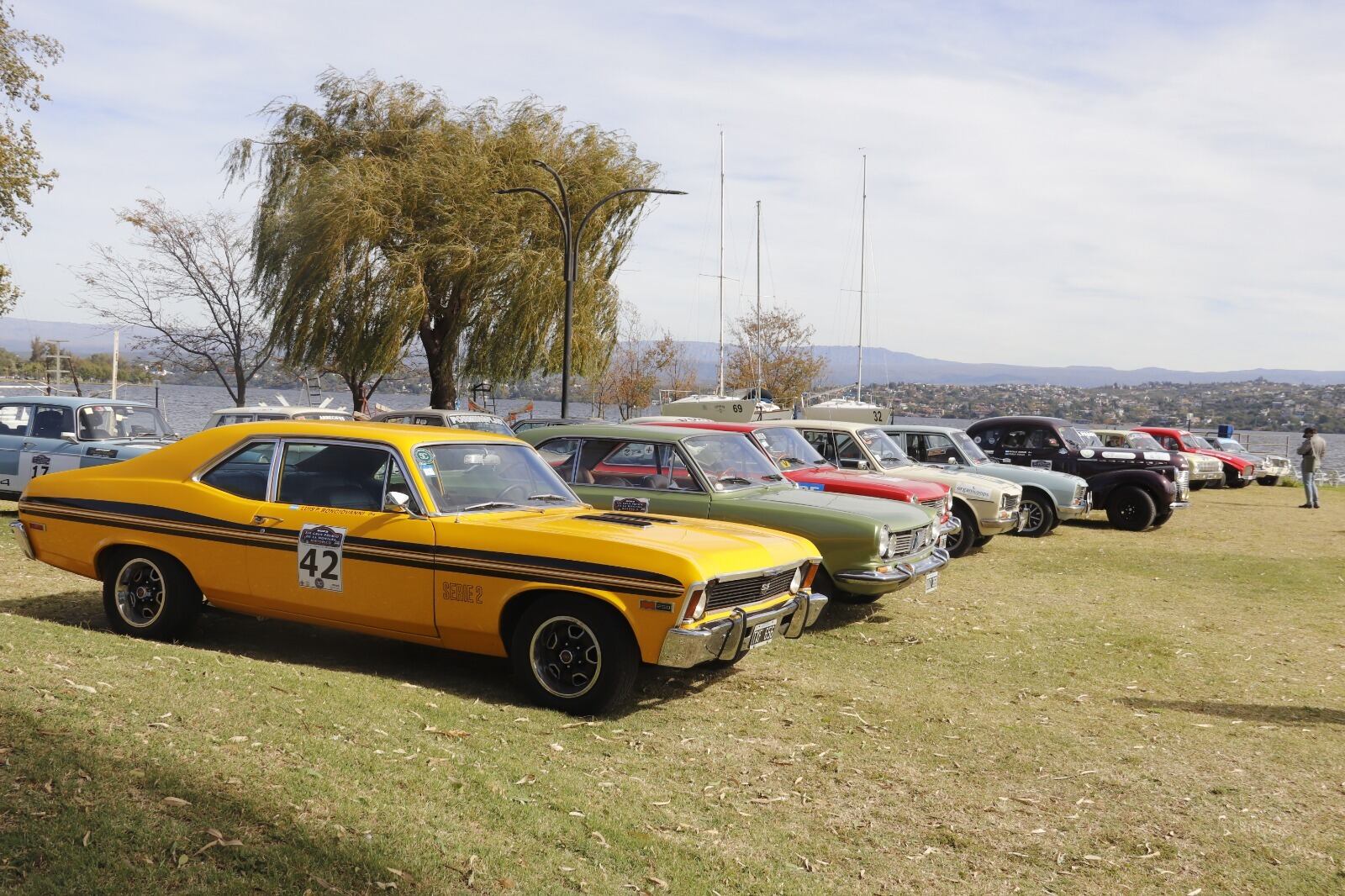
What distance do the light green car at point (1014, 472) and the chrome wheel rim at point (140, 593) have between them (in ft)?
35.9

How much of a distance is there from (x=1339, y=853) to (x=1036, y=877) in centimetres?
156

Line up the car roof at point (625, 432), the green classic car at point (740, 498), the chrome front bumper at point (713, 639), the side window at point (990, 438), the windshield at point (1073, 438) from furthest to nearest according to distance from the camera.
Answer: the side window at point (990, 438), the windshield at point (1073, 438), the car roof at point (625, 432), the green classic car at point (740, 498), the chrome front bumper at point (713, 639)

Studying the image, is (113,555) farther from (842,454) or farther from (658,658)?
(842,454)

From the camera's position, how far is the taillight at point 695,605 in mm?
6250

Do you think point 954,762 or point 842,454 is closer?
point 954,762

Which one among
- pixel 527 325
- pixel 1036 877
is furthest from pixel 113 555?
pixel 527 325

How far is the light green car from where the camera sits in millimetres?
16703

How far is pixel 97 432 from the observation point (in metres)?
14.5

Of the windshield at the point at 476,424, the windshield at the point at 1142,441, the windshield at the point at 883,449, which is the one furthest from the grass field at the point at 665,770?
the windshield at the point at 1142,441

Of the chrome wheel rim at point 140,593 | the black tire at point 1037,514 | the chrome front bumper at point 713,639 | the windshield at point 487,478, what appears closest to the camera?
the chrome front bumper at point 713,639

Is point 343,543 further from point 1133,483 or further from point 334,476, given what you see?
point 1133,483

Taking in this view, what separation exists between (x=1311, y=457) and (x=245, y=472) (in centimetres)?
2542

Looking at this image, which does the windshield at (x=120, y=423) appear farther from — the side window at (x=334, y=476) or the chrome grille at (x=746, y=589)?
the chrome grille at (x=746, y=589)

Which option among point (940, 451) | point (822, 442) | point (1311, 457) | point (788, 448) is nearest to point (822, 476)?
point (788, 448)
